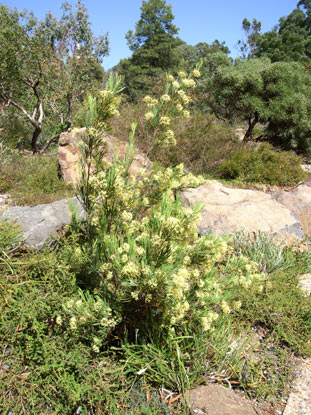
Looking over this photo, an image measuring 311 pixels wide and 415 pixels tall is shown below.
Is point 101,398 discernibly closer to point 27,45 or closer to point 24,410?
point 24,410

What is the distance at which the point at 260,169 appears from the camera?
27.6 feet

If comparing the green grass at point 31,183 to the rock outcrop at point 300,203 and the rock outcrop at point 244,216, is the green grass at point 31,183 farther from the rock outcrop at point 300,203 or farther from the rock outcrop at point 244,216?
the rock outcrop at point 300,203

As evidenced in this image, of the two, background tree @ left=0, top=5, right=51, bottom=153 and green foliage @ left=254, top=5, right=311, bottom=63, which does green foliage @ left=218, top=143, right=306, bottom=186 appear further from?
green foliage @ left=254, top=5, right=311, bottom=63

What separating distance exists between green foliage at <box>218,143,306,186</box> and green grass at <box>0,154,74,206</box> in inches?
177

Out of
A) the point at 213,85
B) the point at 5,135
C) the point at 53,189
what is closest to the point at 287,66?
the point at 213,85

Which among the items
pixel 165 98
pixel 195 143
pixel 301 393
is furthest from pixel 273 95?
pixel 301 393

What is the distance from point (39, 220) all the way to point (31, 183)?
3.75 meters

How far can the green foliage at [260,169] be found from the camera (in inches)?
327

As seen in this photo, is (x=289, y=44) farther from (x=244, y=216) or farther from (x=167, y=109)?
(x=167, y=109)

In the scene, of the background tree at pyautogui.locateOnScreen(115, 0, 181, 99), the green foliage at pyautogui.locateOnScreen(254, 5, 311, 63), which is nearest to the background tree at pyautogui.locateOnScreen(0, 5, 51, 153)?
the background tree at pyautogui.locateOnScreen(115, 0, 181, 99)

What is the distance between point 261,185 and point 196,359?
22.0 feet

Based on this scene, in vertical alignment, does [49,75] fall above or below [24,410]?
above

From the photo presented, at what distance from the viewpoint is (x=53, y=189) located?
6594 mm

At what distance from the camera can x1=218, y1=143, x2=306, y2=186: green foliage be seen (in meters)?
8.31
